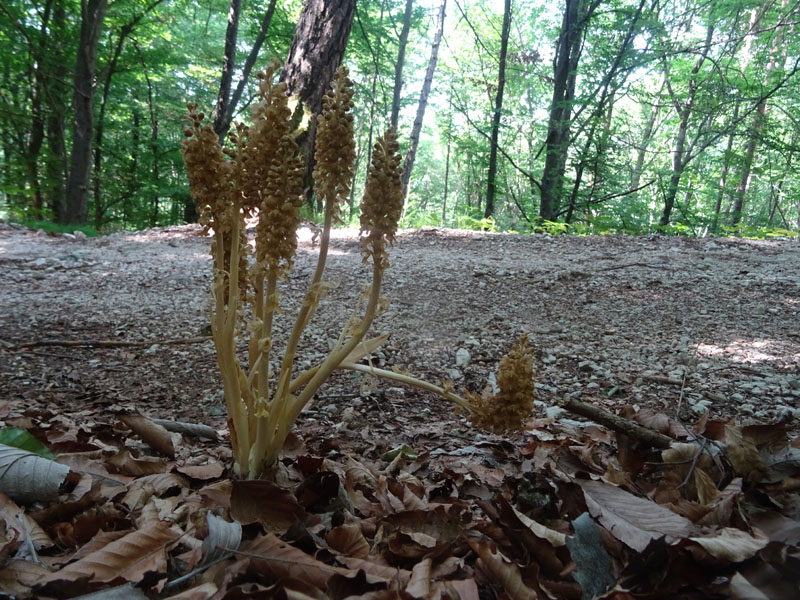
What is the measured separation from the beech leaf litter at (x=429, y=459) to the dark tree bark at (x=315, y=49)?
8.11 feet

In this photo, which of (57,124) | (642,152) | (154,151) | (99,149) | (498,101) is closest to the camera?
(498,101)

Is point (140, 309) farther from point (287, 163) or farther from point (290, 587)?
point (290, 587)

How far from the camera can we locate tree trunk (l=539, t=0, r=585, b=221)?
8.37 metres

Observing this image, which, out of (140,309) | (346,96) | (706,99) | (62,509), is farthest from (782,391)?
(706,99)

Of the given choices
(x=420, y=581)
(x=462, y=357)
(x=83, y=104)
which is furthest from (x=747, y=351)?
(x=83, y=104)

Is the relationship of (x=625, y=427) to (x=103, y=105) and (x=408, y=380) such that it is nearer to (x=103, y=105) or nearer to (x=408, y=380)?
(x=408, y=380)

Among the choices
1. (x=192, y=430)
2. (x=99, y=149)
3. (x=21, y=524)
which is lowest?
(x=192, y=430)

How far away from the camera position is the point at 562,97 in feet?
28.6

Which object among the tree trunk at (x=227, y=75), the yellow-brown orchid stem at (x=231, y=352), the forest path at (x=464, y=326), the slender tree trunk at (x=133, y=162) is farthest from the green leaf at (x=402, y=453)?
the slender tree trunk at (x=133, y=162)

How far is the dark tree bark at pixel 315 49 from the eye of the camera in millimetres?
5020

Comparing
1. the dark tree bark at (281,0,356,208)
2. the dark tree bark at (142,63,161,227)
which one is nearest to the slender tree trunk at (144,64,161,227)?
the dark tree bark at (142,63,161,227)

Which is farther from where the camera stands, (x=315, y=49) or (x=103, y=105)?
(x=103, y=105)

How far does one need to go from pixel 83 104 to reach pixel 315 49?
612 cm

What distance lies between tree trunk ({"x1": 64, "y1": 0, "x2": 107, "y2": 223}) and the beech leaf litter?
6.27m
